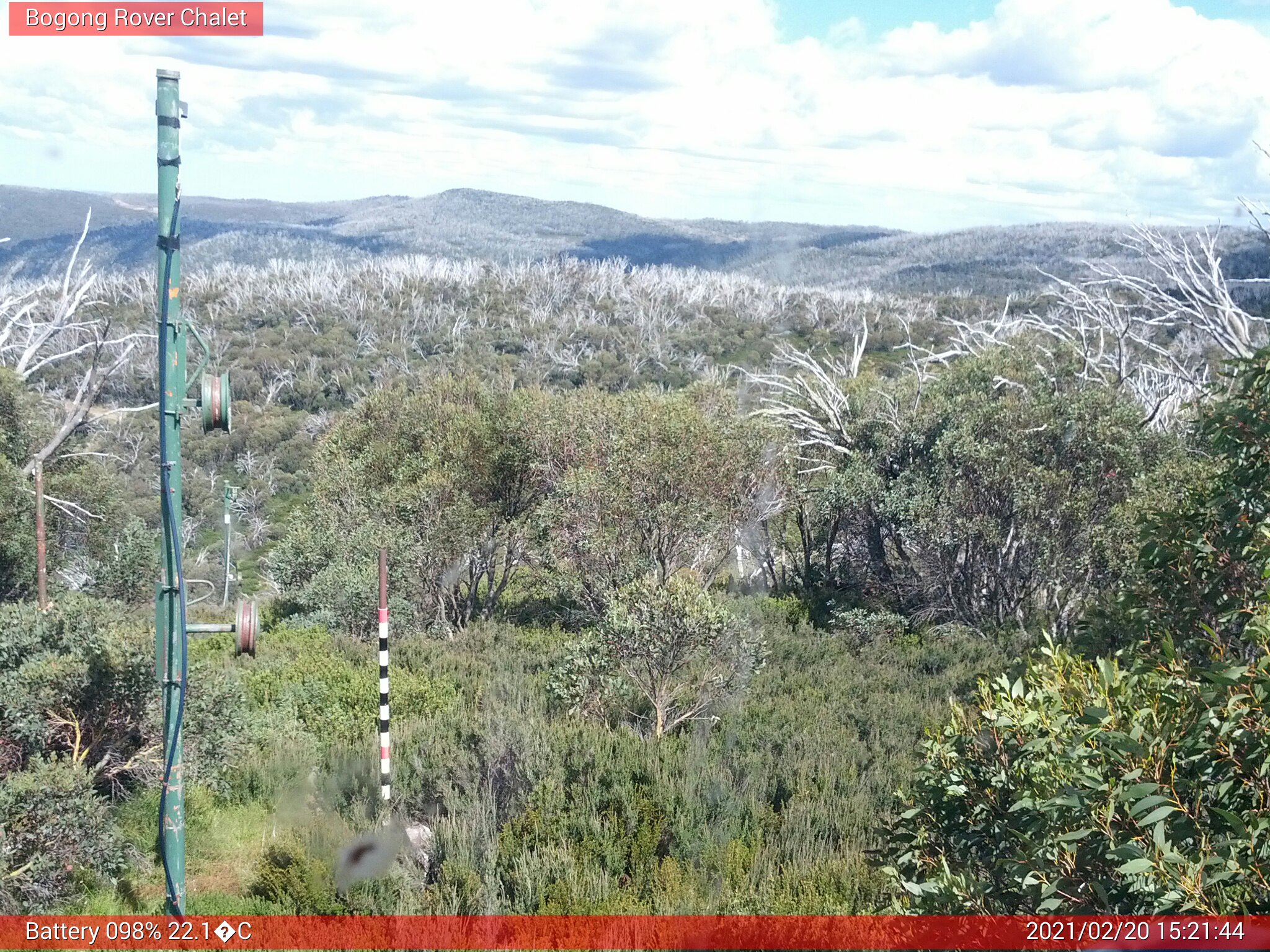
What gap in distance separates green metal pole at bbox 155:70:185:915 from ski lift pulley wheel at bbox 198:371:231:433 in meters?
0.11

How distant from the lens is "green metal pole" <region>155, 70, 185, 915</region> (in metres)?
4.86

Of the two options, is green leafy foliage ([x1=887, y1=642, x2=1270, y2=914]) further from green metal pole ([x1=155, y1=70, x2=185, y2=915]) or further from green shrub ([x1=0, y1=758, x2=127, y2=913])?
green shrub ([x1=0, y1=758, x2=127, y2=913])

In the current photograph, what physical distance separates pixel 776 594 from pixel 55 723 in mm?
13176

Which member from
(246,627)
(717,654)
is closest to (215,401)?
(246,627)

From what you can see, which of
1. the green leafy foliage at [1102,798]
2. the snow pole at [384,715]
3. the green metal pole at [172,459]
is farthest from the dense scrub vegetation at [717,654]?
the green metal pole at [172,459]

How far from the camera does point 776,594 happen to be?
18906mm

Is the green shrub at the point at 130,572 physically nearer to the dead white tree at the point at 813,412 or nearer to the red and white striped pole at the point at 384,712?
the dead white tree at the point at 813,412

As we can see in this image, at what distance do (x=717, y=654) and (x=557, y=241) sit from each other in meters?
132

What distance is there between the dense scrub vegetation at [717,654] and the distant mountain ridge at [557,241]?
454 cm

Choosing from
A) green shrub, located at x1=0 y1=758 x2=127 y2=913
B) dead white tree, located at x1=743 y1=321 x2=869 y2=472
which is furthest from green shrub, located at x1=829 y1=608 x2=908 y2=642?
green shrub, located at x1=0 y1=758 x2=127 y2=913

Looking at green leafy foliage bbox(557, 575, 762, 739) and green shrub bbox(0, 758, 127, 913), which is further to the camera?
green leafy foliage bbox(557, 575, 762, 739)

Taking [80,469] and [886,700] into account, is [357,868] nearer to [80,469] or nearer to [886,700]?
[886,700]

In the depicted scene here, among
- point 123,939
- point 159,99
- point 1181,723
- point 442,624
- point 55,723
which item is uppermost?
point 159,99

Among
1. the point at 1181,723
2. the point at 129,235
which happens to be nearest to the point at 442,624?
the point at 1181,723
